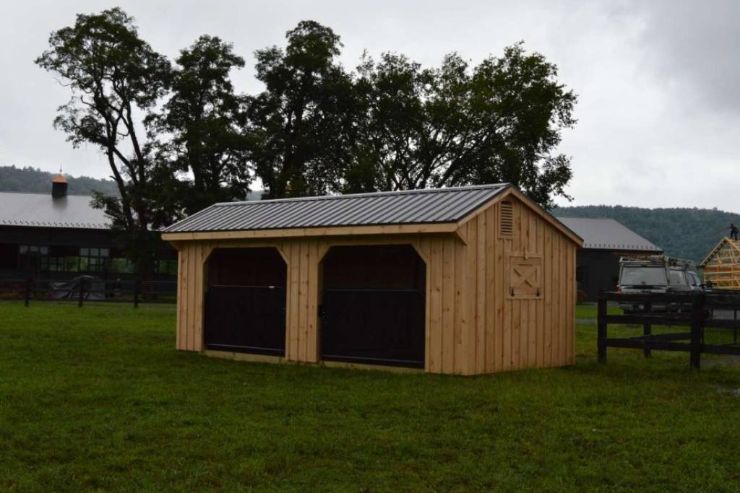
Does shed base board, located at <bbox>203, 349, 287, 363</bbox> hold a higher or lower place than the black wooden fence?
lower

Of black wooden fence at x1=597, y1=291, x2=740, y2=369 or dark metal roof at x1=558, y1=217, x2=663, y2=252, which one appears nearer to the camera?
black wooden fence at x1=597, y1=291, x2=740, y2=369

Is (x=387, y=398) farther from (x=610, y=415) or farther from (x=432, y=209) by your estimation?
(x=432, y=209)

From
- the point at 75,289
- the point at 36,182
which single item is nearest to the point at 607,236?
the point at 75,289

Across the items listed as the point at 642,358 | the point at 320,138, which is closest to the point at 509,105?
the point at 320,138

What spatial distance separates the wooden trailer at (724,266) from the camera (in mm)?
41156

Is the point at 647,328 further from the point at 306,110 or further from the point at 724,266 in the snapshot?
the point at 306,110

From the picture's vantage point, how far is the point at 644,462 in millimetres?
7758

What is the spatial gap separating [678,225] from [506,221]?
A: 9399cm

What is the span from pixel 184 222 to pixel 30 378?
5.95 m

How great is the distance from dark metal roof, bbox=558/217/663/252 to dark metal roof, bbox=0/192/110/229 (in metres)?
28.0

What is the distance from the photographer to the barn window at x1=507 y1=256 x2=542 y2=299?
567 inches

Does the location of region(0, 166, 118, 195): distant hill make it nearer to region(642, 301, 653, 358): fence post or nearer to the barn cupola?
the barn cupola

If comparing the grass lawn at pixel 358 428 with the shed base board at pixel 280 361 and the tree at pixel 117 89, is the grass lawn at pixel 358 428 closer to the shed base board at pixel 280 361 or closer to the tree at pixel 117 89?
the shed base board at pixel 280 361

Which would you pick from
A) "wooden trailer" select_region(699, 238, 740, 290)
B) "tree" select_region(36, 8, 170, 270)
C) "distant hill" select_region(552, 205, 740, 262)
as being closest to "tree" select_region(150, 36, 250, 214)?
"tree" select_region(36, 8, 170, 270)
